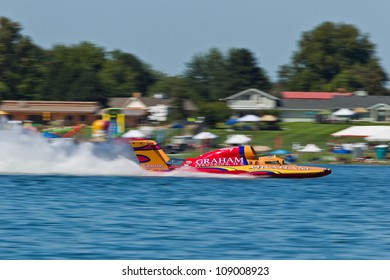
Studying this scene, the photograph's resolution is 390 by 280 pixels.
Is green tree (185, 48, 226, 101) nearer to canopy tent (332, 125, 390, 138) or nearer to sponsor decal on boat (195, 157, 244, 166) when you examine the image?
canopy tent (332, 125, 390, 138)

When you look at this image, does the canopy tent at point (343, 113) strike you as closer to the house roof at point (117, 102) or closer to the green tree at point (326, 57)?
the house roof at point (117, 102)

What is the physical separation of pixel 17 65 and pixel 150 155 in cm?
8892

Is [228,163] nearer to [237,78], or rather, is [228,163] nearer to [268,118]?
[268,118]

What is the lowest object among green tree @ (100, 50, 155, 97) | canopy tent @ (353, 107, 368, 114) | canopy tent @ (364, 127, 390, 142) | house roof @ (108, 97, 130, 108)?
canopy tent @ (364, 127, 390, 142)

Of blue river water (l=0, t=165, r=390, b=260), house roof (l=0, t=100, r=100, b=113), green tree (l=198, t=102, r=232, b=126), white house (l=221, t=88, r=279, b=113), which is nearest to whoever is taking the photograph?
blue river water (l=0, t=165, r=390, b=260)

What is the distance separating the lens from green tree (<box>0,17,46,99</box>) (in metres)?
118

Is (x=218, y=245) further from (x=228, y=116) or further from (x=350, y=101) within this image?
(x=350, y=101)

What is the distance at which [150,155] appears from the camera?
33.8 m

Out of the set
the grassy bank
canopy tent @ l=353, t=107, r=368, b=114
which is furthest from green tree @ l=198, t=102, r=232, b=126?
canopy tent @ l=353, t=107, r=368, b=114

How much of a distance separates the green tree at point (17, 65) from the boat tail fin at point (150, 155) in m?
85.3

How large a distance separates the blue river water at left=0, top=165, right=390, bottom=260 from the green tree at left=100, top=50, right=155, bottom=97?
9610 centimetres

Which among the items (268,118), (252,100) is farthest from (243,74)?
(268,118)

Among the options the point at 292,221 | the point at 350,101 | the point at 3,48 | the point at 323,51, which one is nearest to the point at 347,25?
the point at 323,51

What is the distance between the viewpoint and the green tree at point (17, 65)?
386 ft
